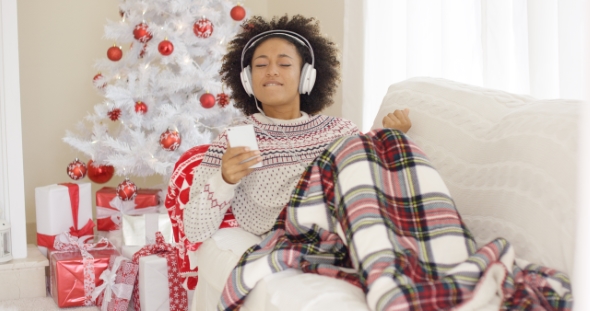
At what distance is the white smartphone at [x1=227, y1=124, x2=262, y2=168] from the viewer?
Answer: 149 centimetres

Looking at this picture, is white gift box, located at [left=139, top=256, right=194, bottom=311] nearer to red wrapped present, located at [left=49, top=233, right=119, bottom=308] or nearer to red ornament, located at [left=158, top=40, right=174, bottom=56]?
red wrapped present, located at [left=49, top=233, right=119, bottom=308]

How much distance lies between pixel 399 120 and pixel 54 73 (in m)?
2.45

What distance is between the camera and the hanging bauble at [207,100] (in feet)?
9.71

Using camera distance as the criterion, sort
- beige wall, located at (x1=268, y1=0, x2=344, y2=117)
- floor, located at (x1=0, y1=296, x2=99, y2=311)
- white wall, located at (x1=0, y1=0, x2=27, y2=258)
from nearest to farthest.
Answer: floor, located at (x1=0, y1=296, x2=99, y2=311), white wall, located at (x1=0, y1=0, x2=27, y2=258), beige wall, located at (x1=268, y1=0, x2=344, y2=117)

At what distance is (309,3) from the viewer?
3.56 meters

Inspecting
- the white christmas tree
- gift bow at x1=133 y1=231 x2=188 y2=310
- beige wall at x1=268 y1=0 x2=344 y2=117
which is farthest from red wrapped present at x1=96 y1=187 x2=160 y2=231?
beige wall at x1=268 y1=0 x2=344 y2=117

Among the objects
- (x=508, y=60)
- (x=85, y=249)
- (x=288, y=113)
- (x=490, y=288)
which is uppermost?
(x=508, y=60)

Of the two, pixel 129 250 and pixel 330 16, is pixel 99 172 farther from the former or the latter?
pixel 330 16

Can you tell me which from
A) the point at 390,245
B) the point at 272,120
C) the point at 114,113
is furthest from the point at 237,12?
the point at 390,245

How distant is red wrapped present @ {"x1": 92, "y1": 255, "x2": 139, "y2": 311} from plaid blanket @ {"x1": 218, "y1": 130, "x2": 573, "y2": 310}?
3.53ft

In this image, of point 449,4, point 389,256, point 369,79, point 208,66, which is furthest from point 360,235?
point 208,66

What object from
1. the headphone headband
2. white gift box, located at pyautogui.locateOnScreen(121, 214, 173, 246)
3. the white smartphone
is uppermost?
the headphone headband

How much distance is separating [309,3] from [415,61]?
1.23 metres

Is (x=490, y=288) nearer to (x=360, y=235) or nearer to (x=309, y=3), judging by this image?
(x=360, y=235)
